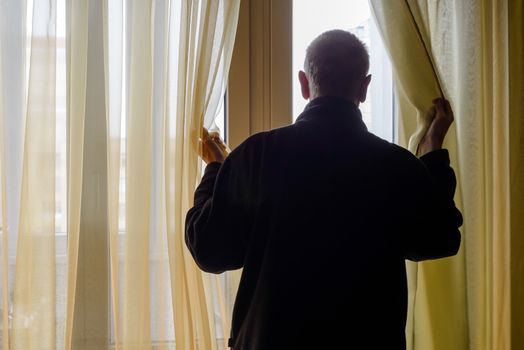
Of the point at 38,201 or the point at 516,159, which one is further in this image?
the point at 516,159

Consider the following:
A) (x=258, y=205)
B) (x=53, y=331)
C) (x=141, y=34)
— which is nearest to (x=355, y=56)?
(x=258, y=205)

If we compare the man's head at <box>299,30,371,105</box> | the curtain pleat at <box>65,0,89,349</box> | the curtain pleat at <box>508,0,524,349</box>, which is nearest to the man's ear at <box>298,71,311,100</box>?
the man's head at <box>299,30,371,105</box>

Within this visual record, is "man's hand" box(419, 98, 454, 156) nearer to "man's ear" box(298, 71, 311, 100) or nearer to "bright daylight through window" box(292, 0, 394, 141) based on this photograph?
"bright daylight through window" box(292, 0, 394, 141)

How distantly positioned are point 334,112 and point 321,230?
0.73 feet

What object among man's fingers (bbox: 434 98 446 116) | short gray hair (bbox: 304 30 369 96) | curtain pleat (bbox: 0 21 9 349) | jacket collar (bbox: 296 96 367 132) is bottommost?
curtain pleat (bbox: 0 21 9 349)

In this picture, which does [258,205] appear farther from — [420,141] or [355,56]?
[420,141]

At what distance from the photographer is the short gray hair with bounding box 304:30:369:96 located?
909mm

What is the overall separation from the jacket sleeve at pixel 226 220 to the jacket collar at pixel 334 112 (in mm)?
156

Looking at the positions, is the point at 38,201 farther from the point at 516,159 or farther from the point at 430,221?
the point at 516,159

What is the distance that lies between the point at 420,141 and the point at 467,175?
0.75ft

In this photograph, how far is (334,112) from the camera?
2.92 ft

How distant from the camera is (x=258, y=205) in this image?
858 millimetres

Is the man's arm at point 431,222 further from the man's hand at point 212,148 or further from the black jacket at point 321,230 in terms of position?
the man's hand at point 212,148

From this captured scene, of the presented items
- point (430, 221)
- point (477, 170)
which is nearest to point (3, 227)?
point (430, 221)
